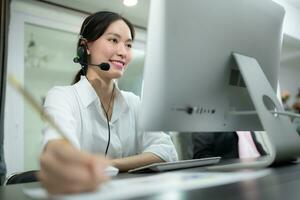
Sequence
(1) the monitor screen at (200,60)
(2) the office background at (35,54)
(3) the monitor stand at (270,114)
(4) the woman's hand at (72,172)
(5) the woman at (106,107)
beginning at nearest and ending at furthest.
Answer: (4) the woman's hand at (72,172)
(1) the monitor screen at (200,60)
(3) the monitor stand at (270,114)
(5) the woman at (106,107)
(2) the office background at (35,54)

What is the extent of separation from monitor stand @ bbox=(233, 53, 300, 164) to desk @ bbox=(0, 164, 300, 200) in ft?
0.40

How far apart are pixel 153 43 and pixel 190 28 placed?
0.12 m

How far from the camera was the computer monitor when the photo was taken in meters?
0.68

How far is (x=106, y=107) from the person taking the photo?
128 centimetres

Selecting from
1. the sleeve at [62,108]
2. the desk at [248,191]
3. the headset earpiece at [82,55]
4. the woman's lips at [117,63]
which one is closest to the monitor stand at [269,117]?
the desk at [248,191]

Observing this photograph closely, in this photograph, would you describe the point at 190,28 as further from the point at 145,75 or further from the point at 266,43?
the point at 266,43

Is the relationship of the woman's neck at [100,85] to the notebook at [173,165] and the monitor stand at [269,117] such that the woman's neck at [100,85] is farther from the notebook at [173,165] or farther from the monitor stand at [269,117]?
the monitor stand at [269,117]

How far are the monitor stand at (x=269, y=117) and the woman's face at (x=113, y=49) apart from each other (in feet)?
1.90

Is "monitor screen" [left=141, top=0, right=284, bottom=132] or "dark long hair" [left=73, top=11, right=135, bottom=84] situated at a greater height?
"dark long hair" [left=73, top=11, right=135, bottom=84]

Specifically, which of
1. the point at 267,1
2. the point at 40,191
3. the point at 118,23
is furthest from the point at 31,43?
the point at 40,191

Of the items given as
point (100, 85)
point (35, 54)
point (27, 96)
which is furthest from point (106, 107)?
point (35, 54)

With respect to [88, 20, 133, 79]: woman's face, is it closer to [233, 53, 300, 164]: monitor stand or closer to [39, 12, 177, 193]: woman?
[39, 12, 177, 193]: woman

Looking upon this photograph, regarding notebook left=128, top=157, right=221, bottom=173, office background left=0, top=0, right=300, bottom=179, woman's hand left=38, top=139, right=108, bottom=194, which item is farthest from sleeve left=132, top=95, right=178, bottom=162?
office background left=0, top=0, right=300, bottom=179

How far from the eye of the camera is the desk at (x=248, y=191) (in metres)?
0.49
